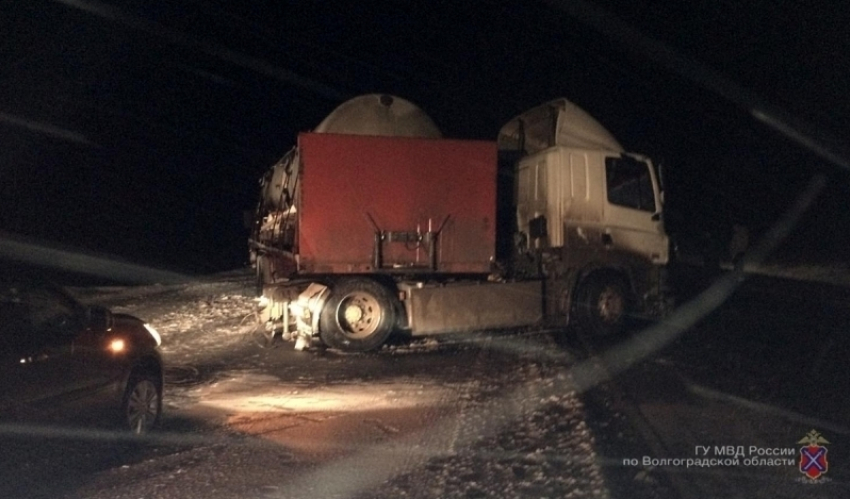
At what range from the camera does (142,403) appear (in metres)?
8.43

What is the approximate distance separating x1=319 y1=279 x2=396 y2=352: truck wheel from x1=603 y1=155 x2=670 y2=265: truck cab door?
12.4 feet

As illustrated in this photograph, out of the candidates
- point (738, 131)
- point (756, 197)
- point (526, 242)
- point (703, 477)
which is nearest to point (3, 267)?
point (703, 477)

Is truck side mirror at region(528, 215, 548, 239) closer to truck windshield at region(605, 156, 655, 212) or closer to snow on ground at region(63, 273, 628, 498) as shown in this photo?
truck windshield at region(605, 156, 655, 212)

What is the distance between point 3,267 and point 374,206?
666 centimetres

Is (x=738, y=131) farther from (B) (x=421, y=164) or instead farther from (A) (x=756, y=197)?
(B) (x=421, y=164)

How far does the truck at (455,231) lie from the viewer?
13680mm

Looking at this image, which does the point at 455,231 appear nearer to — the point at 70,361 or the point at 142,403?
the point at 142,403

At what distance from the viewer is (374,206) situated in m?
13.8

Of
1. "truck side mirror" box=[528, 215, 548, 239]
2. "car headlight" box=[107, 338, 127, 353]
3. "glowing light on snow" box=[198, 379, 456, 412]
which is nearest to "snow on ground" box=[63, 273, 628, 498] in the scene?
"glowing light on snow" box=[198, 379, 456, 412]

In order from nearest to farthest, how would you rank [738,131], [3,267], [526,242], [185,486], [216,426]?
[185,486] → [3,267] → [216,426] → [526,242] → [738,131]

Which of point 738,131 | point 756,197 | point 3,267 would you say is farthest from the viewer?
point 738,131

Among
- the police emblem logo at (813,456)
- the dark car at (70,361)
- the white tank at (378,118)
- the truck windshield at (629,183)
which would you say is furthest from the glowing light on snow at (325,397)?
the truck windshield at (629,183)

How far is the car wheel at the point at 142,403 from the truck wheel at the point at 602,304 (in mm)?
8058

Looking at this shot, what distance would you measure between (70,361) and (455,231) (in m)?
7.63
